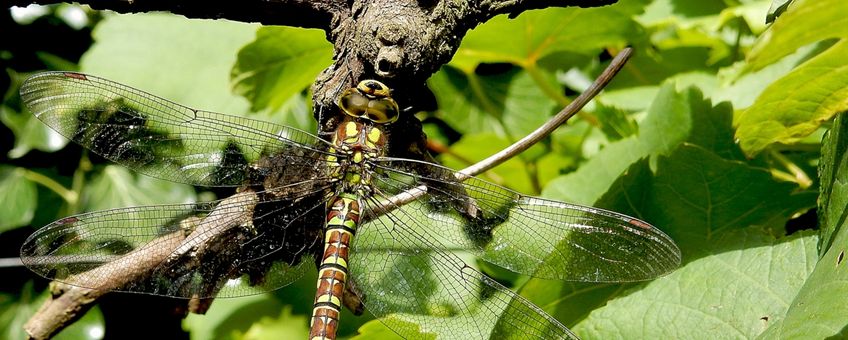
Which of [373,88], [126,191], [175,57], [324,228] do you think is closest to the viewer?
[373,88]

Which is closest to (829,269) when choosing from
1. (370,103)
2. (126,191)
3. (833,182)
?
(833,182)

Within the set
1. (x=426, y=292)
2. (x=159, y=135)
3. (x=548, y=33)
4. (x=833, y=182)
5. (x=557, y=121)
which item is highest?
(x=548, y=33)

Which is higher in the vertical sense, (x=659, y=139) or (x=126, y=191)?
(x=126, y=191)

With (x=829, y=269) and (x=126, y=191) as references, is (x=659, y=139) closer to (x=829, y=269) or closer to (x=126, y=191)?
(x=829, y=269)

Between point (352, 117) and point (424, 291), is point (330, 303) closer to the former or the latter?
point (424, 291)

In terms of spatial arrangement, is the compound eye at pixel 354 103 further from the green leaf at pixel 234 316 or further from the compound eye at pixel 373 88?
the green leaf at pixel 234 316

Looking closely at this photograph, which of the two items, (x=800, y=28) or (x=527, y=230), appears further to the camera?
(x=527, y=230)

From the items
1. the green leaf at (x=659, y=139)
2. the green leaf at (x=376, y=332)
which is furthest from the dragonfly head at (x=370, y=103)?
the green leaf at (x=659, y=139)
